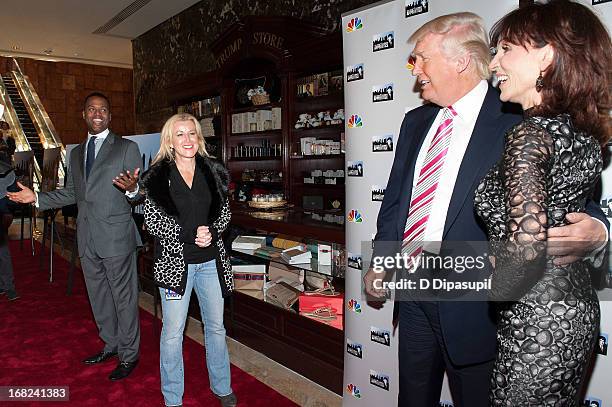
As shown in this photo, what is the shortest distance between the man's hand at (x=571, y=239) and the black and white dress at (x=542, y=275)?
0.07 feet

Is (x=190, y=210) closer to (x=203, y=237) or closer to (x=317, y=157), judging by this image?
(x=203, y=237)

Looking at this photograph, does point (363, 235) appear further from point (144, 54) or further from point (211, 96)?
point (144, 54)

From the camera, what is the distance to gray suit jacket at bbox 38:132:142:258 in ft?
10.0


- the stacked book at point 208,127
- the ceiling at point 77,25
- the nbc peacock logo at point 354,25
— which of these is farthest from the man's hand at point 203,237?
the ceiling at point 77,25

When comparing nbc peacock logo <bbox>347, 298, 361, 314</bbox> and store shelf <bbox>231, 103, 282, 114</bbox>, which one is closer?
nbc peacock logo <bbox>347, 298, 361, 314</bbox>

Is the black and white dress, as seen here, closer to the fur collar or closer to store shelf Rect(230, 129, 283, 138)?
the fur collar

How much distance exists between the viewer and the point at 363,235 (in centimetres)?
258

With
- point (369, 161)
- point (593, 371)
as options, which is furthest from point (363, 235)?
point (593, 371)

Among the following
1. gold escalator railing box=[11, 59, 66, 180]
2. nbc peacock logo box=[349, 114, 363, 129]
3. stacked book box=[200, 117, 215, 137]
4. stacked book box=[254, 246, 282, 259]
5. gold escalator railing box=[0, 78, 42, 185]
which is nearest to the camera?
nbc peacock logo box=[349, 114, 363, 129]

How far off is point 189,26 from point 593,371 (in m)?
7.94

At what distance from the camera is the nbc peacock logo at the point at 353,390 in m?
→ 2.62

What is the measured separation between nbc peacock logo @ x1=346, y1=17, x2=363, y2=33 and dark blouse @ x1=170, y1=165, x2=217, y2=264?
120 cm
